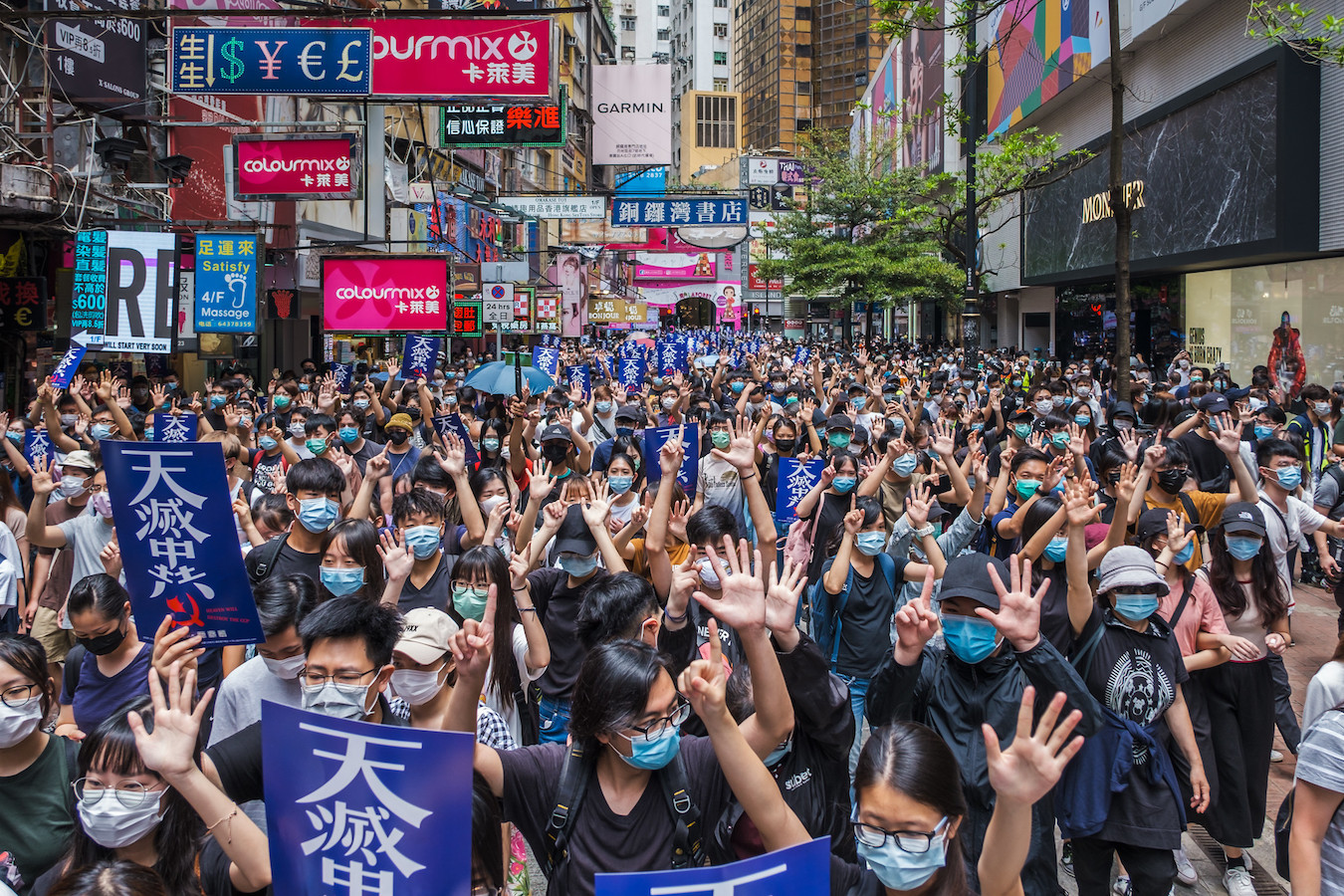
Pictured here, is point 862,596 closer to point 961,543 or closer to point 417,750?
point 961,543

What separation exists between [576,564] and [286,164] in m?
9.78

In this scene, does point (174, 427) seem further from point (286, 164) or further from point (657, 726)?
point (657, 726)

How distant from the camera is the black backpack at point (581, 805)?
3051 mm

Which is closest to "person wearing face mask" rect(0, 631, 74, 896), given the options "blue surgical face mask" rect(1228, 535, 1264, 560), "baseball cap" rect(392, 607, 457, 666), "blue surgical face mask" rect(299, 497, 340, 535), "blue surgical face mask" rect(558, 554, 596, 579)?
"baseball cap" rect(392, 607, 457, 666)

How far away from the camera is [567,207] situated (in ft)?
77.5

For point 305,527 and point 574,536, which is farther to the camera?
point 305,527

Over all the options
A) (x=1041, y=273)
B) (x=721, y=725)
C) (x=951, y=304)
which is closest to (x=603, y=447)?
(x=721, y=725)

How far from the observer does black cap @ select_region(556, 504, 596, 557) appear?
5.36 meters

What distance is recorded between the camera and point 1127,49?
2317 centimetres

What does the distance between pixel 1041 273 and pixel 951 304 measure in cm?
772

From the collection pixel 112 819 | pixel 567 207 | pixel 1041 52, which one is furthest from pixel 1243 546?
pixel 1041 52

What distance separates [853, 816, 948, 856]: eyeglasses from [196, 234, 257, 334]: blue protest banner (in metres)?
11.6

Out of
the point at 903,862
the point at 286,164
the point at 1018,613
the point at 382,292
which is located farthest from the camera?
the point at 382,292

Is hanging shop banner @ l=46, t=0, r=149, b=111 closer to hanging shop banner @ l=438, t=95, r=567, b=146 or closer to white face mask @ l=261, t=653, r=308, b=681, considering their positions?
hanging shop banner @ l=438, t=95, r=567, b=146
